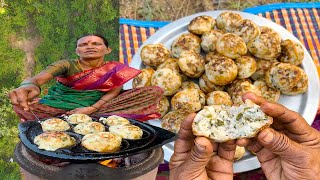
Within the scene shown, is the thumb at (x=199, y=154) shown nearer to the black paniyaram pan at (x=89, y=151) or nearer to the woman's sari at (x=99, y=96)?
the black paniyaram pan at (x=89, y=151)

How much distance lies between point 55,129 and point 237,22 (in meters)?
1.44

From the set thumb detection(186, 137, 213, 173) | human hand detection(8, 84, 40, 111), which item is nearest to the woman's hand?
human hand detection(8, 84, 40, 111)

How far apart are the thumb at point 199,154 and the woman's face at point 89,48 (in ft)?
4.60

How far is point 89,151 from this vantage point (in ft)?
5.68

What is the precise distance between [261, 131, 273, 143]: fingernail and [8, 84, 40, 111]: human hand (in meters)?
1.55

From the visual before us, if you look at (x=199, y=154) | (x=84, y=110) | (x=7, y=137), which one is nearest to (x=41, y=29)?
(x=84, y=110)

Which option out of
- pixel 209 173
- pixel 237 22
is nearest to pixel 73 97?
pixel 237 22

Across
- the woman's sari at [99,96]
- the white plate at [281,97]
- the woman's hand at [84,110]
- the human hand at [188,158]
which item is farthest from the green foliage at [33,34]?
the human hand at [188,158]

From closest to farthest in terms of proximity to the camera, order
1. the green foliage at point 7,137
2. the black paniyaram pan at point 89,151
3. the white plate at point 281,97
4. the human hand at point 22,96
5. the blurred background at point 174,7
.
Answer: the black paniyaram pan at point 89,151 < the human hand at point 22,96 < the white plate at point 281,97 < the green foliage at point 7,137 < the blurred background at point 174,7

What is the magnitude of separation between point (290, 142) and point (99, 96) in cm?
159

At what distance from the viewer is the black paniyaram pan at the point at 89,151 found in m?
1.65

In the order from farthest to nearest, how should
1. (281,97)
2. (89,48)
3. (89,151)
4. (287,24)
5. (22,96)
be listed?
(287,24) < (281,97) < (89,48) < (22,96) < (89,151)

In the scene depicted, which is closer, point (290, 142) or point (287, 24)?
point (290, 142)

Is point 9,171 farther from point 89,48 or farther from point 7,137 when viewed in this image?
point 89,48
